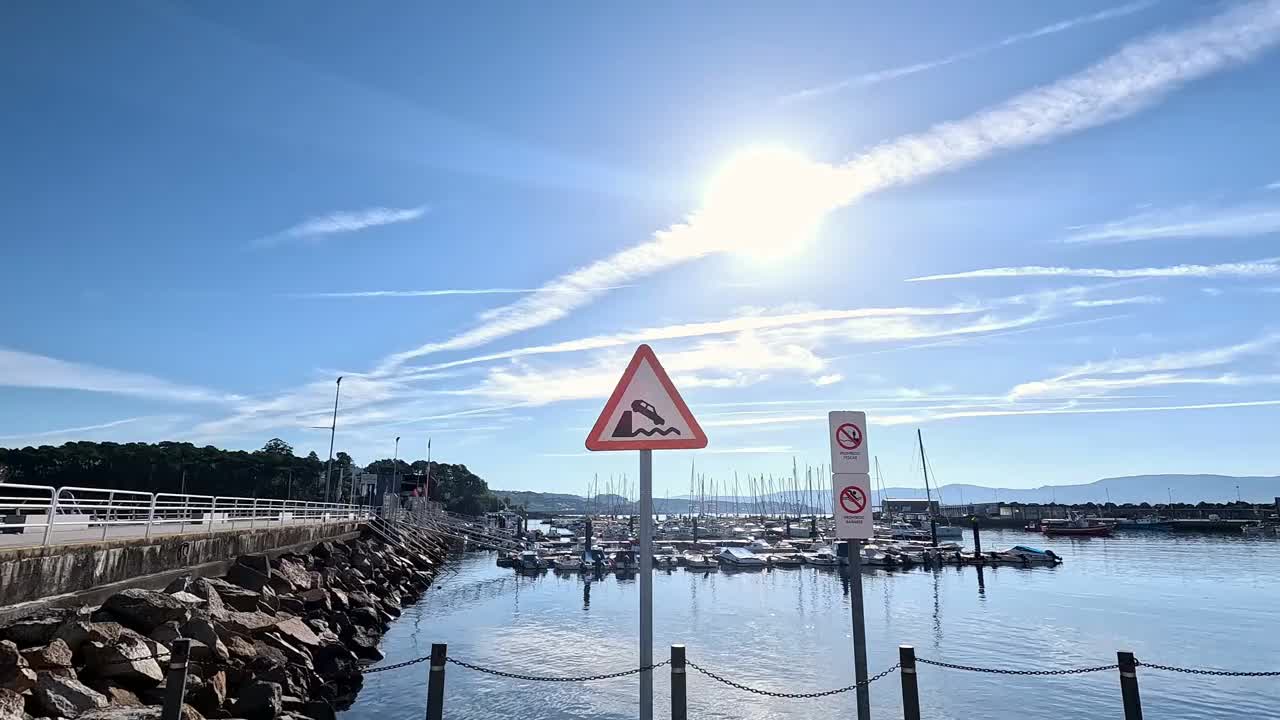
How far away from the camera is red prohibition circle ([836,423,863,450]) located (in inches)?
241

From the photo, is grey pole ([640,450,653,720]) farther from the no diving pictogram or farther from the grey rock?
the grey rock

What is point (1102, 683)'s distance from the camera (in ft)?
68.6

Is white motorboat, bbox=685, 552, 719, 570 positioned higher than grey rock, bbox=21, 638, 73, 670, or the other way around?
grey rock, bbox=21, 638, 73, 670

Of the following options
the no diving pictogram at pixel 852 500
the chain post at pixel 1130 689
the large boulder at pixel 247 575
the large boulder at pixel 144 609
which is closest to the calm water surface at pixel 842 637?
the large boulder at pixel 247 575

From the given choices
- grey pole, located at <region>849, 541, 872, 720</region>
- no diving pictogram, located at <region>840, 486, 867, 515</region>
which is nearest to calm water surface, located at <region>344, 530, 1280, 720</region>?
grey pole, located at <region>849, 541, 872, 720</region>

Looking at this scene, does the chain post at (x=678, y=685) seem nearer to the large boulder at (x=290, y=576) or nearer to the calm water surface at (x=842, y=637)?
the calm water surface at (x=842, y=637)

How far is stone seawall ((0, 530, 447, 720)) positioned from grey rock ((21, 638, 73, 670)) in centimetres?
1

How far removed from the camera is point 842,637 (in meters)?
29.2

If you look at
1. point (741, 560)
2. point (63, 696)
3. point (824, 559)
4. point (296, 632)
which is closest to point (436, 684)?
point (63, 696)

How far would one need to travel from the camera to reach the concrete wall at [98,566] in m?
10.8

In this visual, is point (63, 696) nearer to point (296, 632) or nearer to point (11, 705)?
point (11, 705)

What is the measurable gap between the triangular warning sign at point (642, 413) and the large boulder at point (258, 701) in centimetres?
1096

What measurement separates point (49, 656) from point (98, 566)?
3.95 meters

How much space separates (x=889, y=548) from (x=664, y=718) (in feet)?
194
